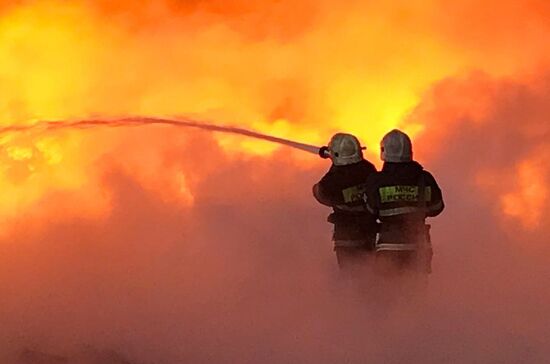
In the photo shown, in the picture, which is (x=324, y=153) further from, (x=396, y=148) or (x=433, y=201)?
(x=433, y=201)

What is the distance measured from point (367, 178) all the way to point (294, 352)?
53.0 inches

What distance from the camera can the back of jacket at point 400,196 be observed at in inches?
290

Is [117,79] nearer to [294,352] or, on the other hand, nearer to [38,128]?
[38,128]

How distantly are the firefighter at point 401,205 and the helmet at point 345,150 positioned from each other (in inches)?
10.8

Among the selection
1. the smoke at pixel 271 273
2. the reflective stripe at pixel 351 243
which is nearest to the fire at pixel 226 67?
the smoke at pixel 271 273

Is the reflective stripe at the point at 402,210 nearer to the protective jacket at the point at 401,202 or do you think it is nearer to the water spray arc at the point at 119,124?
the protective jacket at the point at 401,202

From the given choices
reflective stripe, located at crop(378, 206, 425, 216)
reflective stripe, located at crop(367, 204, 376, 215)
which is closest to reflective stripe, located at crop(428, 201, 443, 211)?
reflective stripe, located at crop(378, 206, 425, 216)

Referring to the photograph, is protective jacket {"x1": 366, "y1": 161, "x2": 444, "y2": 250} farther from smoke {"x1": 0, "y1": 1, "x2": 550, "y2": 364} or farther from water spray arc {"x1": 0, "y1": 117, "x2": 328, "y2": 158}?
water spray arc {"x1": 0, "y1": 117, "x2": 328, "y2": 158}

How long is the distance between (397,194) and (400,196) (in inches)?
1.2

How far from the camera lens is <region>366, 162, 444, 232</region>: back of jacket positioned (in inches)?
290

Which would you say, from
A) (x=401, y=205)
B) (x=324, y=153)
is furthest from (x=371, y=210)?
(x=324, y=153)

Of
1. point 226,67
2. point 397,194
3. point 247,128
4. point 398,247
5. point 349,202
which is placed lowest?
point 398,247

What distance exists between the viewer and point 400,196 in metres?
7.38

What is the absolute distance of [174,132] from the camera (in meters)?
10.7
